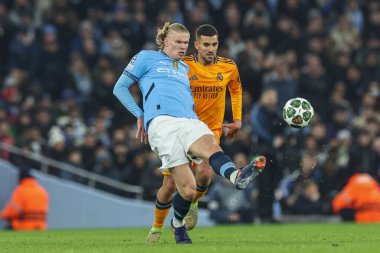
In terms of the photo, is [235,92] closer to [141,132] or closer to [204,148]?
[141,132]

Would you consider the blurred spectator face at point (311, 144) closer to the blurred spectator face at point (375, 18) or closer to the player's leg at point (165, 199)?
the blurred spectator face at point (375, 18)

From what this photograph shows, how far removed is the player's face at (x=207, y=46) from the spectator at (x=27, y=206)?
6.59m

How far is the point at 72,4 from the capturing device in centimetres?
2258

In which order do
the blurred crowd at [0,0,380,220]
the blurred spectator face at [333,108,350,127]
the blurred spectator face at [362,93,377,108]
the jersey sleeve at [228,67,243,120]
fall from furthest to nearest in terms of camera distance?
the blurred spectator face at [362,93,377,108]
the blurred spectator face at [333,108,350,127]
the blurred crowd at [0,0,380,220]
the jersey sleeve at [228,67,243,120]

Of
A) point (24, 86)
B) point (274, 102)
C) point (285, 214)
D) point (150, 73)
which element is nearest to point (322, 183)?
point (285, 214)

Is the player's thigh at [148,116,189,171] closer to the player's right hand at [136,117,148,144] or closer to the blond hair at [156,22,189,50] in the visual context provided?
the player's right hand at [136,117,148,144]

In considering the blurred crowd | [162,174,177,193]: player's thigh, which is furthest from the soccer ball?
the blurred crowd

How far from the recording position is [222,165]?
9.59 metres

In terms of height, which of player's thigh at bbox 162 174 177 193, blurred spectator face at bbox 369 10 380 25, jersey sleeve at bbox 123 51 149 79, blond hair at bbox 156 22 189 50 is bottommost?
player's thigh at bbox 162 174 177 193

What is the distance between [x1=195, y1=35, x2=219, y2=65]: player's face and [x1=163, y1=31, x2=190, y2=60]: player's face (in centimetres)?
95

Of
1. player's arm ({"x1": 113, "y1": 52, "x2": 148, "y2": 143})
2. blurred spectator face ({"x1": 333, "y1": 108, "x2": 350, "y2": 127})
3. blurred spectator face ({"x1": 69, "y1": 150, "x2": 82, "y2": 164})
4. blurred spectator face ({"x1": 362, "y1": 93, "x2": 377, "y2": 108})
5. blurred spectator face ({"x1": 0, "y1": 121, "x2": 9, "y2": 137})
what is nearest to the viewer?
player's arm ({"x1": 113, "y1": 52, "x2": 148, "y2": 143})

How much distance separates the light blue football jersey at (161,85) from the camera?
403 inches

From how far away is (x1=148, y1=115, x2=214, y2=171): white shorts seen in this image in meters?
9.91

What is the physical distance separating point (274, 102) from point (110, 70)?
443cm
